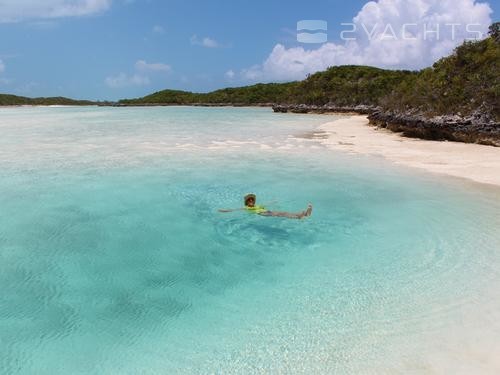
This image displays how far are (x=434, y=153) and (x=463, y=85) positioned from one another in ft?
22.8

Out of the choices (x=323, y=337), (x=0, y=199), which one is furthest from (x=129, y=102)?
(x=323, y=337)

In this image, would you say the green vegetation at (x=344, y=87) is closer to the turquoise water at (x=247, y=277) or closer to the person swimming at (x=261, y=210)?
the turquoise water at (x=247, y=277)

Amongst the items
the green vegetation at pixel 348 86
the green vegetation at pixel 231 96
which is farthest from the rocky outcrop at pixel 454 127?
the green vegetation at pixel 231 96

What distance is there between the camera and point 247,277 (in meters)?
5.92

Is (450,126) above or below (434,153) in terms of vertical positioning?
above

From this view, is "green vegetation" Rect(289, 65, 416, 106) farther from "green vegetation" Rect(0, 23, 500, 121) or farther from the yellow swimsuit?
the yellow swimsuit

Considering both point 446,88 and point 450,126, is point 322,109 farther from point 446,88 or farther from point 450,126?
point 450,126

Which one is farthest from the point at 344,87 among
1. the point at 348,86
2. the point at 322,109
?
the point at 322,109

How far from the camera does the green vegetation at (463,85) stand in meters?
18.8

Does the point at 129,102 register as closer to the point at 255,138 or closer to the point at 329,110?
the point at 329,110

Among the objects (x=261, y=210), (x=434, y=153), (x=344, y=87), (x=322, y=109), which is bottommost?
(x=261, y=210)

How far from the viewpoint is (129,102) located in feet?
396

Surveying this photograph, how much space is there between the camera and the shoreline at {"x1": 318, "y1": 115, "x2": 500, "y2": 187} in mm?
12484

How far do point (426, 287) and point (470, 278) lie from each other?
77 centimetres
